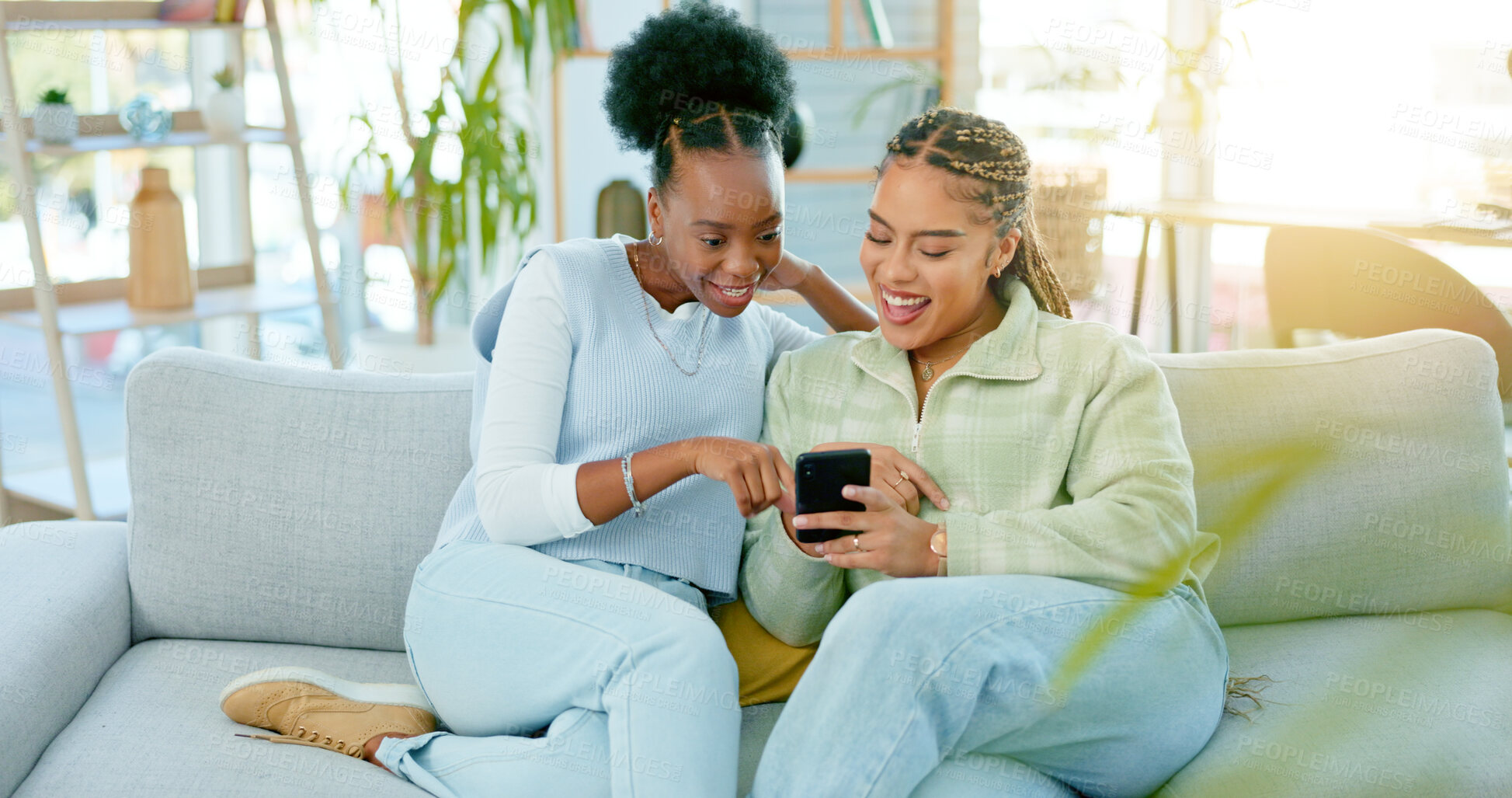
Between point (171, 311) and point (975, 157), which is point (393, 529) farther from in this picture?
point (171, 311)

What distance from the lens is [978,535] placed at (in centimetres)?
127

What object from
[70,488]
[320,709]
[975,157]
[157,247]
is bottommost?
[70,488]

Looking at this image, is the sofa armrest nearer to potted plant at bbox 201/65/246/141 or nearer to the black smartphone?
the black smartphone

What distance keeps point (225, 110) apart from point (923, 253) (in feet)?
7.08

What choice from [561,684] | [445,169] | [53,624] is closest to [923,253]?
[561,684]

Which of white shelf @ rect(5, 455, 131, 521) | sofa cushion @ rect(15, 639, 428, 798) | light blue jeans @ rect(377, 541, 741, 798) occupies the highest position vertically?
light blue jeans @ rect(377, 541, 741, 798)

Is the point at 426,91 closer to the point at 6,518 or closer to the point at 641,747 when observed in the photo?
the point at 6,518

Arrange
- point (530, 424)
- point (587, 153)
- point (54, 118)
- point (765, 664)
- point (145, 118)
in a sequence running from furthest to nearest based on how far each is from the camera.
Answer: point (587, 153) → point (145, 118) → point (54, 118) → point (765, 664) → point (530, 424)

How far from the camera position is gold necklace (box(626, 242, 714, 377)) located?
4.90ft

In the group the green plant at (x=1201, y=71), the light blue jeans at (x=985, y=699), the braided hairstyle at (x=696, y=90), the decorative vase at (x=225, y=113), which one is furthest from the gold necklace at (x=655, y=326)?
the green plant at (x=1201, y=71)

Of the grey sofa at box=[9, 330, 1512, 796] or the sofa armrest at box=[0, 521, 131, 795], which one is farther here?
the grey sofa at box=[9, 330, 1512, 796]

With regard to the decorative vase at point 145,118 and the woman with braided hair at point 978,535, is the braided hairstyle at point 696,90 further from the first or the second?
the decorative vase at point 145,118

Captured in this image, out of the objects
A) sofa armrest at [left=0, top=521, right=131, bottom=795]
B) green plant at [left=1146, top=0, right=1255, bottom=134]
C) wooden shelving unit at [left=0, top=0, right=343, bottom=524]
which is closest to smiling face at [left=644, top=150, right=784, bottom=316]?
sofa armrest at [left=0, top=521, right=131, bottom=795]

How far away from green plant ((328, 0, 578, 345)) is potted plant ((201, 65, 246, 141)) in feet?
1.30
